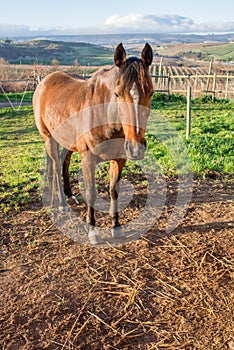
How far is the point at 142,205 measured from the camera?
4754mm

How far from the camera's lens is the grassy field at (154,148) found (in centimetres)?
579

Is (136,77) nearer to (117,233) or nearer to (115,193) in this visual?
(115,193)

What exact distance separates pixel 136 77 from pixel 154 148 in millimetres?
5127

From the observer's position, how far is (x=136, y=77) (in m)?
2.82

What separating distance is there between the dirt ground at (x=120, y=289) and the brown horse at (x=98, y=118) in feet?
1.67

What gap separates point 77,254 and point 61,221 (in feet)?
2.82

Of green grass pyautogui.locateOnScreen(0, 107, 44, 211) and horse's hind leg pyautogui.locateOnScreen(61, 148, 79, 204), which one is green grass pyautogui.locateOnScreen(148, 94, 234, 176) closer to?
horse's hind leg pyautogui.locateOnScreen(61, 148, 79, 204)

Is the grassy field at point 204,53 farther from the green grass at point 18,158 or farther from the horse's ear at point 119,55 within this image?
the horse's ear at point 119,55

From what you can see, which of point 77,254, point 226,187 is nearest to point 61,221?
point 77,254

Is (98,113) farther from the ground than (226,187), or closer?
farther from the ground

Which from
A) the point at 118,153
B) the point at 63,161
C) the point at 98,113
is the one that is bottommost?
the point at 63,161

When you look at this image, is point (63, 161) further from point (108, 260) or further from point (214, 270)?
Answer: point (214, 270)

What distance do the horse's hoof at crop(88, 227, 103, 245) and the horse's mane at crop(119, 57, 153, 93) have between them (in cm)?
173

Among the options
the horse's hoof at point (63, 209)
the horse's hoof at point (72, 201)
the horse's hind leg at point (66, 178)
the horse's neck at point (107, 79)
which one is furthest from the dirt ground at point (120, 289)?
the horse's neck at point (107, 79)
